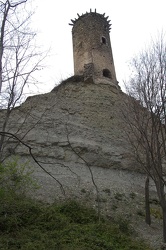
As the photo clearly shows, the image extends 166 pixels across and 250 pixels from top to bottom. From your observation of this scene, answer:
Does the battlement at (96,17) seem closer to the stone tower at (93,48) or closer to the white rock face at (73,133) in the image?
the stone tower at (93,48)

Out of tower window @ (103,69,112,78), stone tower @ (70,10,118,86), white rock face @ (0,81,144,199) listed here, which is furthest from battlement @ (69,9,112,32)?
white rock face @ (0,81,144,199)

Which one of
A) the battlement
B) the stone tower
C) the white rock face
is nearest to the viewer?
the white rock face

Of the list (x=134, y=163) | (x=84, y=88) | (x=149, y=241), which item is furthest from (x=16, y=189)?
(x=84, y=88)

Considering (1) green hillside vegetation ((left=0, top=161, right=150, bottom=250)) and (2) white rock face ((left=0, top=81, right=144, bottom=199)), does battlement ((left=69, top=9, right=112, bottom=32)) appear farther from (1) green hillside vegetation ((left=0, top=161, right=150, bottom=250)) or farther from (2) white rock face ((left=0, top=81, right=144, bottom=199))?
(1) green hillside vegetation ((left=0, top=161, right=150, bottom=250))

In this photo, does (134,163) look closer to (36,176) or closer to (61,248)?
(36,176)

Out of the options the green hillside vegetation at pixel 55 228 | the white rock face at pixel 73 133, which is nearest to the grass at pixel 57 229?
the green hillside vegetation at pixel 55 228

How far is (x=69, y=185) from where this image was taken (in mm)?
11914

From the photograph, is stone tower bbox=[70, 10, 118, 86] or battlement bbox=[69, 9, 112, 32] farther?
battlement bbox=[69, 9, 112, 32]

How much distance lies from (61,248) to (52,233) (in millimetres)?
839

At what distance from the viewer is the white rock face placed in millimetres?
12938

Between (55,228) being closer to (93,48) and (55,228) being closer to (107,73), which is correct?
(107,73)

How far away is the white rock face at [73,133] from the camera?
12938 millimetres

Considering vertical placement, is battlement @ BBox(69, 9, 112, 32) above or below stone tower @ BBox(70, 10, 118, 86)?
above

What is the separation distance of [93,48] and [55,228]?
49.0 ft
